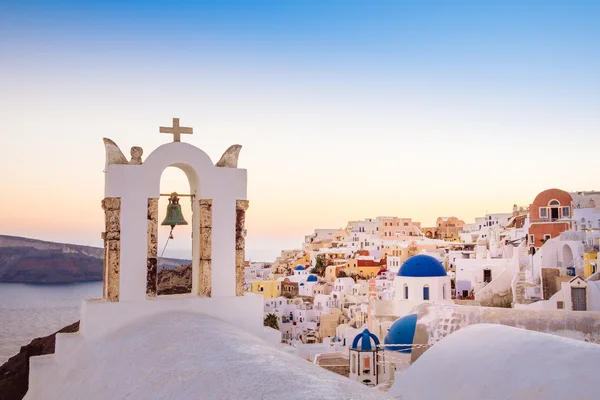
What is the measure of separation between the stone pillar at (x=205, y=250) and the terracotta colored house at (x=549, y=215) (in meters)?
24.0

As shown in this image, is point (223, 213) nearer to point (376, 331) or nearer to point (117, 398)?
point (117, 398)

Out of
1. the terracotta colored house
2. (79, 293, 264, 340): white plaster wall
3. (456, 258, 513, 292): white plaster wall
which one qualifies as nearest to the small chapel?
(79, 293, 264, 340): white plaster wall

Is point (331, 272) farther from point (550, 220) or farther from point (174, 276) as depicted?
point (174, 276)

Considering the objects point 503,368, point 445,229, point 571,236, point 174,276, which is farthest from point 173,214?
point 445,229

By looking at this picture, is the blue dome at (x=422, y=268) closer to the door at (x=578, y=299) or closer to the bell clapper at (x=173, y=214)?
the door at (x=578, y=299)

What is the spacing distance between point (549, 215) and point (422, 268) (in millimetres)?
10130

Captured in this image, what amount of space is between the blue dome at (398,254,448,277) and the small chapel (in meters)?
15.6

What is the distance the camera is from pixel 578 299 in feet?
55.8

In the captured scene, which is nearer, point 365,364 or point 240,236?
point 240,236

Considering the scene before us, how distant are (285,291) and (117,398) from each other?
42439 mm

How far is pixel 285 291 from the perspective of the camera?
1772 inches

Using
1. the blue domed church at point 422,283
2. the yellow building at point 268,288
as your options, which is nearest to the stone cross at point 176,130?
the blue domed church at point 422,283

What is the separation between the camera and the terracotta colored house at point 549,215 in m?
26.1

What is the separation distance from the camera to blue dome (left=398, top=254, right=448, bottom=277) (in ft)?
65.3
